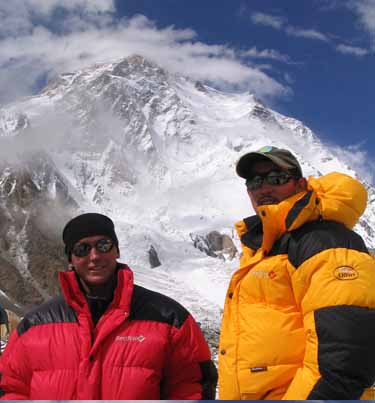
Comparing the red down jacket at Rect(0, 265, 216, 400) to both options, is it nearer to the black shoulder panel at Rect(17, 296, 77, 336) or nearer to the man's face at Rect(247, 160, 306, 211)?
the black shoulder panel at Rect(17, 296, 77, 336)

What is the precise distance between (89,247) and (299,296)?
125cm

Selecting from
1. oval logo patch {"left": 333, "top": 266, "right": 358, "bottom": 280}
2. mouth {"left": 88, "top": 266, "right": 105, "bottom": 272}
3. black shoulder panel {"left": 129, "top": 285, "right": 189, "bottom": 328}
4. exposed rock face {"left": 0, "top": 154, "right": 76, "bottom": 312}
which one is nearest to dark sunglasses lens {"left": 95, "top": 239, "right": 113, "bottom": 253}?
mouth {"left": 88, "top": 266, "right": 105, "bottom": 272}

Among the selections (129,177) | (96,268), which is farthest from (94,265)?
(129,177)

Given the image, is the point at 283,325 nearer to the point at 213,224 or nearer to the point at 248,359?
the point at 248,359

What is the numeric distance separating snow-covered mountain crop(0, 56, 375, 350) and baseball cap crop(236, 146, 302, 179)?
3153 centimetres

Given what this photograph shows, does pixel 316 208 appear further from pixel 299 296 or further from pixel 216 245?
pixel 216 245

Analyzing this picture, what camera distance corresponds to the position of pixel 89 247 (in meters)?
3.40

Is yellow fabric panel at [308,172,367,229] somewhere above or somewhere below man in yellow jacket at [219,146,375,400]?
above

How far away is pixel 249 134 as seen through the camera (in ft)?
582

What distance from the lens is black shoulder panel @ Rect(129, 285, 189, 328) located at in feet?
10.7

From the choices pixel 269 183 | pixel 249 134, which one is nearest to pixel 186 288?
pixel 269 183

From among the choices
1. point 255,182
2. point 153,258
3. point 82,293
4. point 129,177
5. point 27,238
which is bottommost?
point 153,258

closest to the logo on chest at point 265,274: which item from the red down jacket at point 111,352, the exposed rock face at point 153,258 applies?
the red down jacket at point 111,352

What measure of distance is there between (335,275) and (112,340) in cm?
124
